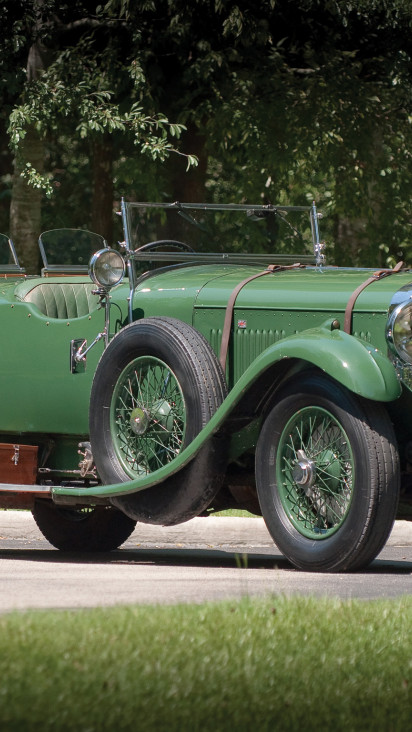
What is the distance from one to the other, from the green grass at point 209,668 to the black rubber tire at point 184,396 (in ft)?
6.02

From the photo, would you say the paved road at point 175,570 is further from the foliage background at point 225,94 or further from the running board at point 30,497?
the foliage background at point 225,94

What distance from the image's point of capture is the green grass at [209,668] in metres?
3.69

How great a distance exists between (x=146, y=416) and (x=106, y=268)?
3.19ft

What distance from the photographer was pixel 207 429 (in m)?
7.09

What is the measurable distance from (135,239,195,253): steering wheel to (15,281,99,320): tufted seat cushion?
49cm

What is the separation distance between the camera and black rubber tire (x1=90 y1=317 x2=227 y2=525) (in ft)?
23.7

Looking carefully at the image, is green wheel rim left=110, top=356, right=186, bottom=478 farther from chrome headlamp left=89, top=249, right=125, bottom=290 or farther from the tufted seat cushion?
the tufted seat cushion

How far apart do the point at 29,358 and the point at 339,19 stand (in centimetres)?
816

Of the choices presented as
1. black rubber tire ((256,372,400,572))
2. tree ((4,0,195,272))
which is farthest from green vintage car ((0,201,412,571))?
tree ((4,0,195,272))

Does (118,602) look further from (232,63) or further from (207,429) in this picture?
(232,63)

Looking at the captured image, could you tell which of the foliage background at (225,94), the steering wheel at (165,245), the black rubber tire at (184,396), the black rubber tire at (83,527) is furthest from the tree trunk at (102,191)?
the black rubber tire at (184,396)

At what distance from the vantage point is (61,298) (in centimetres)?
894

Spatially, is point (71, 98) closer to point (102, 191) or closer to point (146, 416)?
point (102, 191)

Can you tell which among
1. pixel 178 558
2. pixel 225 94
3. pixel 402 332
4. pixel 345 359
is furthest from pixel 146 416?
pixel 225 94
